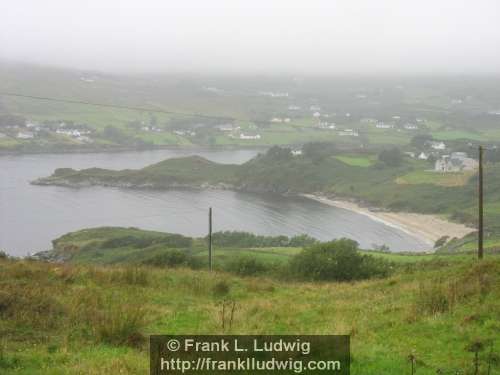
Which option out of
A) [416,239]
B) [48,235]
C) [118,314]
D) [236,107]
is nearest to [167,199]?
[48,235]

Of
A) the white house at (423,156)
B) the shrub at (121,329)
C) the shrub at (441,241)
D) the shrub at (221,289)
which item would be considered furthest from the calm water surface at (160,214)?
the shrub at (121,329)

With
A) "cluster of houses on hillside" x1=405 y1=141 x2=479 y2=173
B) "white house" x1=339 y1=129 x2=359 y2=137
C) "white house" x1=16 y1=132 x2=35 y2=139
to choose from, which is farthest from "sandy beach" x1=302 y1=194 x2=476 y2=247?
"white house" x1=16 y1=132 x2=35 y2=139

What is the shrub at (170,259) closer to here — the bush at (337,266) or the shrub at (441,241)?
the bush at (337,266)

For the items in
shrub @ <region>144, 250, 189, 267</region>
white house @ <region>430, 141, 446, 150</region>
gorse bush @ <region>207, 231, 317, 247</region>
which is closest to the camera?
shrub @ <region>144, 250, 189, 267</region>

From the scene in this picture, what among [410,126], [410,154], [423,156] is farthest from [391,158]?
[410,126]

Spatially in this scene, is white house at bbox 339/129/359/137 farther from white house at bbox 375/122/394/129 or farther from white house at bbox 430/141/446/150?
white house at bbox 430/141/446/150

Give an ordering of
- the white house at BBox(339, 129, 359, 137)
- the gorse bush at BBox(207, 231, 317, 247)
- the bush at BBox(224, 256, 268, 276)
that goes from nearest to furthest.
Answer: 1. the bush at BBox(224, 256, 268, 276)
2. the gorse bush at BBox(207, 231, 317, 247)
3. the white house at BBox(339, 129, 359, 137)

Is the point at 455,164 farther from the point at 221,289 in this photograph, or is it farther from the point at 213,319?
the point at 213,319
